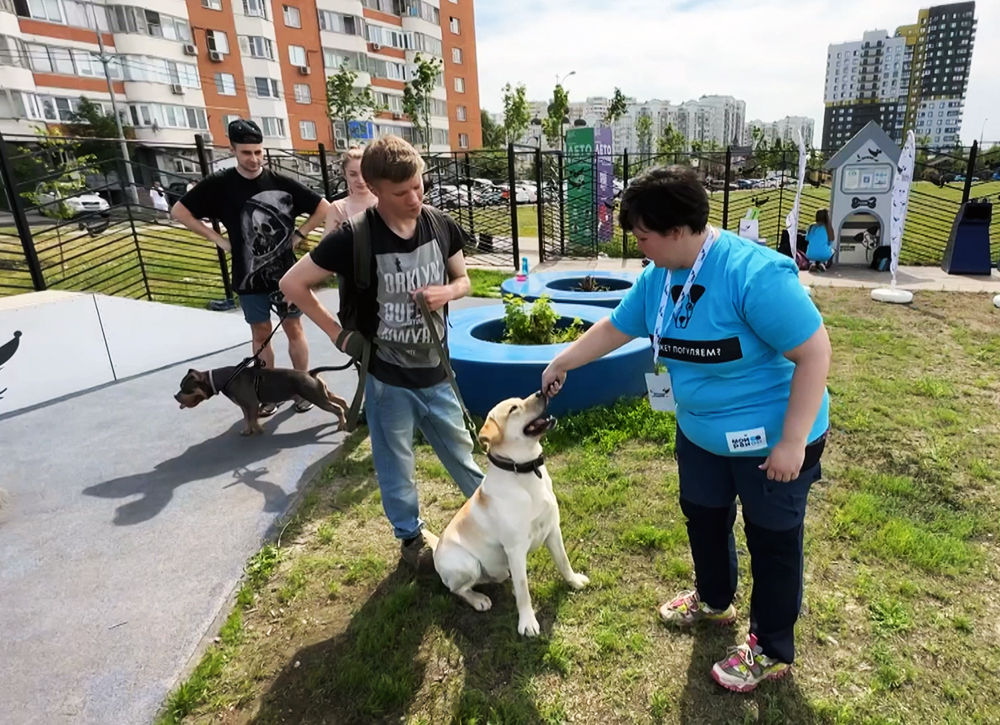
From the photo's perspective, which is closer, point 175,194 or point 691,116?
point 175,194

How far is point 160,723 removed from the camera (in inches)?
83.9

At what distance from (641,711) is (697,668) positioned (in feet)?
1.05

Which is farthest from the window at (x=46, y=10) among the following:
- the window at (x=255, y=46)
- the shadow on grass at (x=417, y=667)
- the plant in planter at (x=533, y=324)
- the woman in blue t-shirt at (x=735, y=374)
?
Answer: the woman in blue t-shirt at (x=735, y=374)

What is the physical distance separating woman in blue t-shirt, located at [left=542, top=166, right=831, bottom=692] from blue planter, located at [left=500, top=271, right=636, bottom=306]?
467cm

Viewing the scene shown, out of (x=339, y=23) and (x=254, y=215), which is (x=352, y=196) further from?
(x=339, y=23)

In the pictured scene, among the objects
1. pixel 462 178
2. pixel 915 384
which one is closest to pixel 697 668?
pixel 915 384

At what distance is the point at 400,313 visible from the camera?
8.34 feet

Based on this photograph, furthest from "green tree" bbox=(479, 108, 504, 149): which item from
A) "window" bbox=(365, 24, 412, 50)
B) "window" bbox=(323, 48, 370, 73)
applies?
"window" bbox=(323, 48, 370, 73)

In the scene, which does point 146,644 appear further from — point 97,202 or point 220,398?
point 97,202

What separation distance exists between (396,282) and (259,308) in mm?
2511

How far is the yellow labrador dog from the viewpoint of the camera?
2.32m

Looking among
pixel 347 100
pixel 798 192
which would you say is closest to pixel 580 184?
pixel 798 192

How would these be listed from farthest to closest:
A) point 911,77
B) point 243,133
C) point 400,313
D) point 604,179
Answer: point 911,77
point 604,179
point 243,133
point 400,313

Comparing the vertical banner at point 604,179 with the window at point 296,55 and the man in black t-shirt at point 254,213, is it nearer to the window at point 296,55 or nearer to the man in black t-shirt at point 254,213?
the man in black t-shirt at point 254,213
